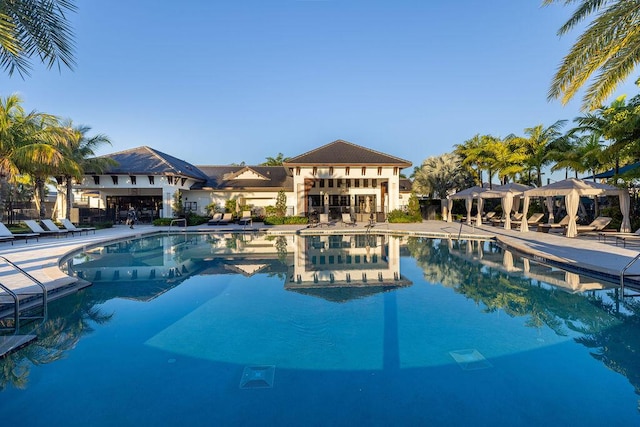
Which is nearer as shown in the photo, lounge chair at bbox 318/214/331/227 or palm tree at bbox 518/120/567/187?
lounge chair at bbox 318/214/331/227

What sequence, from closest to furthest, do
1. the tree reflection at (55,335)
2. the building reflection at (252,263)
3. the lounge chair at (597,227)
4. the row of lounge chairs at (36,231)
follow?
the tree reflection at (55,335) < the building reflection at (252,263) < the row of lounge chairs at (36,231) < the lounge chair at (597,227)

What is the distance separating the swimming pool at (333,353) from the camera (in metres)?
3.43

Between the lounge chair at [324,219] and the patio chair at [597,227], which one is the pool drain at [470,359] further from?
the lounge chair at [324,219]

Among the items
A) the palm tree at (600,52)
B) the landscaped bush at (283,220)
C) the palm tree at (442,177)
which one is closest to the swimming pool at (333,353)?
the palm tree at (600,52)

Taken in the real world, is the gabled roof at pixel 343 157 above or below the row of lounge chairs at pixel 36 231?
above

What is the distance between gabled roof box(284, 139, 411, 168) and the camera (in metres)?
24.2

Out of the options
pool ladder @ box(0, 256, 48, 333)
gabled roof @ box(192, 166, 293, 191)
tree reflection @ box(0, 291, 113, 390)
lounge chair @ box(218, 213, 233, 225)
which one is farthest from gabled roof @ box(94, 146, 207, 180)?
pool ladder @ box(0, 256, 48, 333)

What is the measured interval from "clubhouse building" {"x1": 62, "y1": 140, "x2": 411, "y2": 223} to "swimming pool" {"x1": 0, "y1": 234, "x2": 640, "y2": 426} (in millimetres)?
16123

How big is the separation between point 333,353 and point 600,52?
7.89 m

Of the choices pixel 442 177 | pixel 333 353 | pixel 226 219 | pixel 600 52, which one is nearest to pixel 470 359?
pixel 333 353

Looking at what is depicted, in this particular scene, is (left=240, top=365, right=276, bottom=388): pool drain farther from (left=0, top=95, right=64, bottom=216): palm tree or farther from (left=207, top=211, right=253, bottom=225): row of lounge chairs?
(left=207, top=211, right=253, bottom=225): row of lounge chairs

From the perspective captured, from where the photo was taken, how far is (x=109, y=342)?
5094 millimetres

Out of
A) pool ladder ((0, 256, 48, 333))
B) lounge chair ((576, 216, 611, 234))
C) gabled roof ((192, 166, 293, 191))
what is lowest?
pool ladder ((0, 256, 48, 333))

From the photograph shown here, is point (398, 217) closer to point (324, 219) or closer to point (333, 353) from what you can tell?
point (324, 219)
